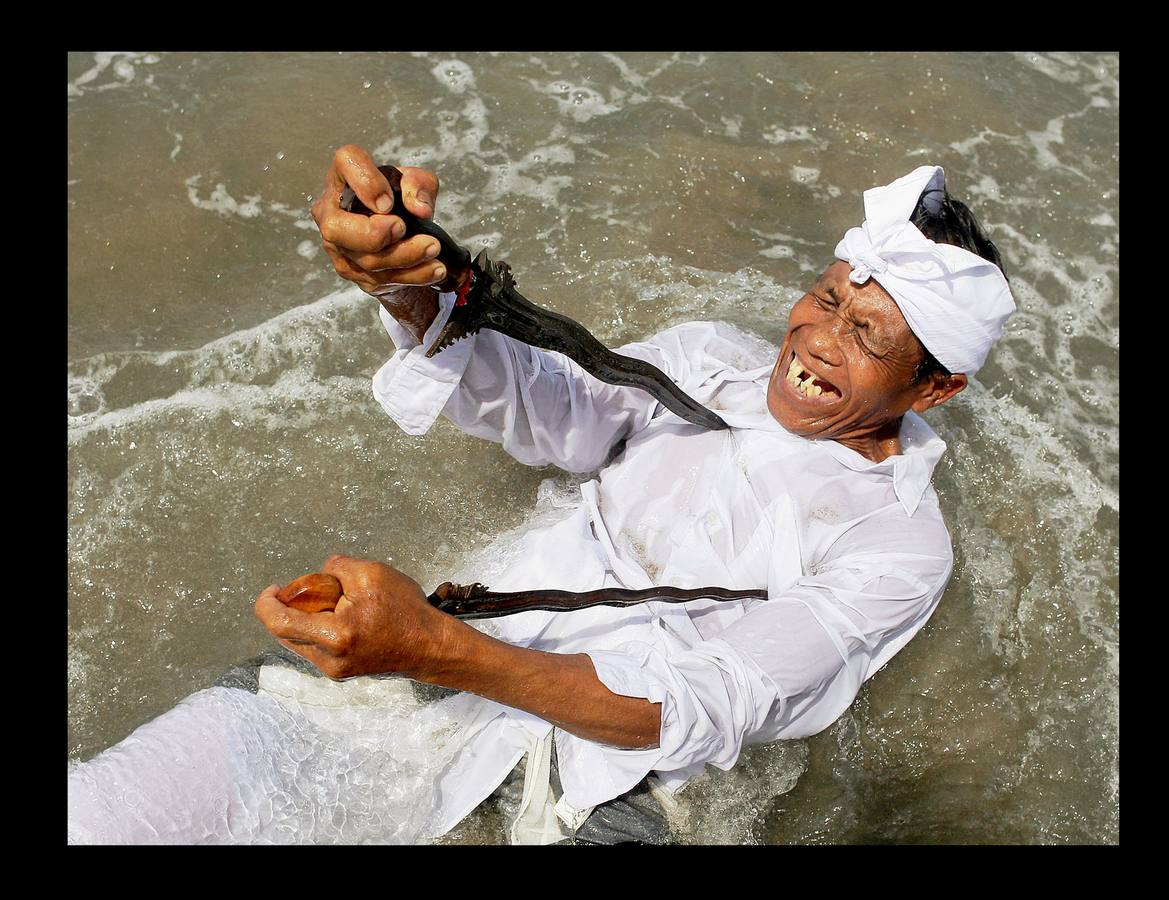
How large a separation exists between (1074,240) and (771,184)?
1.70m

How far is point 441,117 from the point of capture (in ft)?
17.5

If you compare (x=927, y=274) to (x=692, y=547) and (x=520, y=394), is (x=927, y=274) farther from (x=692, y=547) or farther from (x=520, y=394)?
(x=520, y=394)

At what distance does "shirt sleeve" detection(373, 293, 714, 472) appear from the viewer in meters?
2.59

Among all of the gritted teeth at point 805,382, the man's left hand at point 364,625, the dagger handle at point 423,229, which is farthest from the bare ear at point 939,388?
the man's left hand at point 364,625

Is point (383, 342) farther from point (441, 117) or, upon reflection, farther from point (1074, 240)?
point (1074, 240)

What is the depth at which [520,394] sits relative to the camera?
2861mm

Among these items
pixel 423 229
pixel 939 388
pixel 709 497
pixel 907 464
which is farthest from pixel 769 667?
pixel 423 229

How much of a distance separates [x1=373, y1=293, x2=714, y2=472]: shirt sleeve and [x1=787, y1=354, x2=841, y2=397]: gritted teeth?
0.37m

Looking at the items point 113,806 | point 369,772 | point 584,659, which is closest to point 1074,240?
point 584,659

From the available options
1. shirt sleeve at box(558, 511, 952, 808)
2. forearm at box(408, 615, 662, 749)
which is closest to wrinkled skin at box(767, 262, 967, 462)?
shirt sleeve at box(558, 511, 952, 808)

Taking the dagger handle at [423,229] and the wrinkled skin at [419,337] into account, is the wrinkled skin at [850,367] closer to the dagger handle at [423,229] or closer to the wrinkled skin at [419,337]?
the wrinkled skin at [419,337]

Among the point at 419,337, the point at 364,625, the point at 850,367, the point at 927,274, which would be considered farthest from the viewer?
the point at 850,367

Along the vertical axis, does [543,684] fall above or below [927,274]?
below

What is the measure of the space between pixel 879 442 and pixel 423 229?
1668 mm
